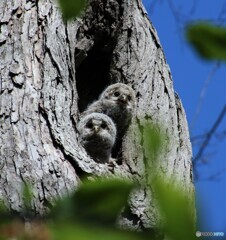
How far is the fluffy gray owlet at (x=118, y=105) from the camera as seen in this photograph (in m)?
3.68

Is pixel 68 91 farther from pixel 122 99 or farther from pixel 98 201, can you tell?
pixel 98 201

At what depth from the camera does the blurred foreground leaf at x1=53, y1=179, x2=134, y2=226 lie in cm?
45

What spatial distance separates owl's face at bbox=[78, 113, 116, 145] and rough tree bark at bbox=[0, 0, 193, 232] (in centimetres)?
25

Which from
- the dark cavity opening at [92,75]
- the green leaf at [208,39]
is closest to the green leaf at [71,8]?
the green leaf at [208,39]

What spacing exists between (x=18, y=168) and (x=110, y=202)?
6.10 feet

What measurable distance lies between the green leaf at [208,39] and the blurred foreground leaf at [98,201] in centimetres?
12

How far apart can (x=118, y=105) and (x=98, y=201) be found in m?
3.75

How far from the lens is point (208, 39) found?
0.47 m

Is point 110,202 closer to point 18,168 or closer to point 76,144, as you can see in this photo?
point 18,168

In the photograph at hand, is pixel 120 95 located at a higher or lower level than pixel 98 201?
higher

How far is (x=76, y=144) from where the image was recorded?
2.71 meters

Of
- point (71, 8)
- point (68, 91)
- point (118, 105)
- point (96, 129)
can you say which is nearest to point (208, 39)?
point (71, 8)

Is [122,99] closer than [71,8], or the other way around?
[71,8]

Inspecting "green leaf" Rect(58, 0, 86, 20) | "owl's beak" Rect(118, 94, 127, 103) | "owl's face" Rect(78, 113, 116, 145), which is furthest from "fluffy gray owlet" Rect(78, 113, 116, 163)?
"green leaf" Rect(58, 0, 86, 20)
